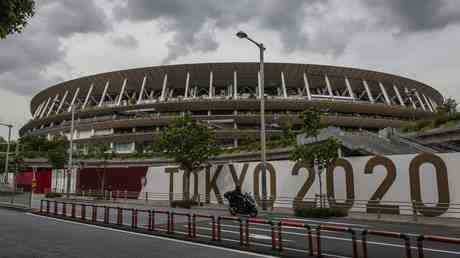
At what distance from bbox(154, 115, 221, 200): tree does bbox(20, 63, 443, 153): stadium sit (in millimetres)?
33112

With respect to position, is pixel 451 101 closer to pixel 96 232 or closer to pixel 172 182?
pixel 172 182

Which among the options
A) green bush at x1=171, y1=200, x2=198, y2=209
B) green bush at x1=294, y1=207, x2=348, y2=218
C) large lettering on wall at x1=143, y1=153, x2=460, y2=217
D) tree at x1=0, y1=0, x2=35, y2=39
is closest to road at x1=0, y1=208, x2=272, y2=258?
tree at x1=0, y1=0, x2=35, y2=39

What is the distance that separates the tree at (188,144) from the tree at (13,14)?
23.7 m

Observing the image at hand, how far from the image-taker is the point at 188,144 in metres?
31.7

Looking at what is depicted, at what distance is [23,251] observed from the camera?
10.3 meters

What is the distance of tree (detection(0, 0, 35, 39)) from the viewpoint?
291 inches

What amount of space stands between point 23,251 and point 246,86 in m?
73.4

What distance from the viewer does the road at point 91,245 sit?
32.7ft

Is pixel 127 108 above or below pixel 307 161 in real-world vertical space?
above

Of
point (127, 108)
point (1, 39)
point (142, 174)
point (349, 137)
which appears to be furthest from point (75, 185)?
point (1, 39)

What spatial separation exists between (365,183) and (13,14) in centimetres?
2060

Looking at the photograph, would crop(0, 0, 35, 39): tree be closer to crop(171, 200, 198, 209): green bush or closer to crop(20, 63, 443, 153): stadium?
crop(171, 200, 198, 209): green bush

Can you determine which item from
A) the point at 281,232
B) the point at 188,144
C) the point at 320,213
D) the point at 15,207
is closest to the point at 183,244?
the point at 281,232

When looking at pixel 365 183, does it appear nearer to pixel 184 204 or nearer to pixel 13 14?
pixel 184 204
